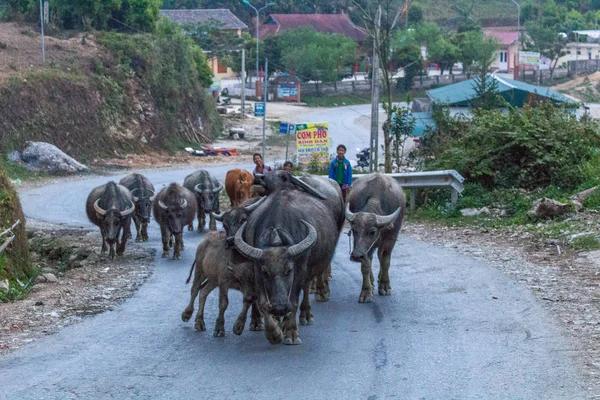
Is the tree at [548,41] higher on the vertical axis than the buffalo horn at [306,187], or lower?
higher

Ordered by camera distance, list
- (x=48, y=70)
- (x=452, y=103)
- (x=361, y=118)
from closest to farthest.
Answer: (x=452, y=103)
(x=48, y=70)
(x=361, y=118)

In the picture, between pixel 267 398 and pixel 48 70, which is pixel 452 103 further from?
pixel 267 398

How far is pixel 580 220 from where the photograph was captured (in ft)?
60.8

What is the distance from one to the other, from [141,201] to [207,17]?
68313 mm

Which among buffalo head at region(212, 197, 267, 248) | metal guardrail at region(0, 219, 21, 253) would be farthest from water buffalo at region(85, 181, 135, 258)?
buffalo head at region(212, 197, 267, 248)

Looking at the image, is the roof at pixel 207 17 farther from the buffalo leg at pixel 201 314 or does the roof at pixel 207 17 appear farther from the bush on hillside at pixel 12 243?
the buffalo leg at pixel 201 314

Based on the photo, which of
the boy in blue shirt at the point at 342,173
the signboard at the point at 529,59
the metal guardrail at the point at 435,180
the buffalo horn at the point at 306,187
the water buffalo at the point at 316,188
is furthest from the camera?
the signboard at the point at 529,59

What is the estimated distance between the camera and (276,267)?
10.5 metres

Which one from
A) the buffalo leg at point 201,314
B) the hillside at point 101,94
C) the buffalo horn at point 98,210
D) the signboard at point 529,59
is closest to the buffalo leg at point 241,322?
the buffalo leg at point 201,314

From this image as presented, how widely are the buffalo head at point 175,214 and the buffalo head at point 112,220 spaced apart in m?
0.76

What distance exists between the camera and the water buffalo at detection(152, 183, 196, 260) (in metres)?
18.3

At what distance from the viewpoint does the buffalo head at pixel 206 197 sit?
2181 cm

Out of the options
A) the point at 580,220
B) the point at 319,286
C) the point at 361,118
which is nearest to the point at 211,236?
the point at 319,286

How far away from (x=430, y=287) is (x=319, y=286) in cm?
182
